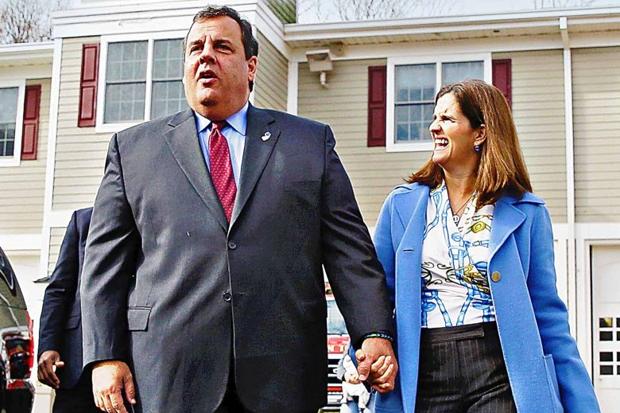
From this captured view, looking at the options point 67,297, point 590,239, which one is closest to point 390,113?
point 590,239

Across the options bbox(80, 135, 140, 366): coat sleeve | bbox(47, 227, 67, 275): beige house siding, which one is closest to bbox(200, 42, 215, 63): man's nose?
bbox(80, 135, 140, 366): coat sleeve

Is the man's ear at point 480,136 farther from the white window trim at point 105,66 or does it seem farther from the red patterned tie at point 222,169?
the white window trim at point 105,66

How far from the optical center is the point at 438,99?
381cm

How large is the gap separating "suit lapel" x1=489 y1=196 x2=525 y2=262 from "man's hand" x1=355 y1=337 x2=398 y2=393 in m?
0.47

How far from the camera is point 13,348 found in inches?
200

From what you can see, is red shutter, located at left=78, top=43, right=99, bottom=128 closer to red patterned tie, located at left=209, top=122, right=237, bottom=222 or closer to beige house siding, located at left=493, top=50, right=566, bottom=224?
beige house siding, located at left=493, top=50, right=566, bottom=224

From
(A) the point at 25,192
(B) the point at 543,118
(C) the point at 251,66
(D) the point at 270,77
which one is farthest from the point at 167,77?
(C) the point at 251,66

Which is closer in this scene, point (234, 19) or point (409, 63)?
point (234, 19)

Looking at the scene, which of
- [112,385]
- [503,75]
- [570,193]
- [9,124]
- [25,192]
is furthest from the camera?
[9,124]

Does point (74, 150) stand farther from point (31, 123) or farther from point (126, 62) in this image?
point (31, 123)

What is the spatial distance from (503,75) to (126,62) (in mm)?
5917

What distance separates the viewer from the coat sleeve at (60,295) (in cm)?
496

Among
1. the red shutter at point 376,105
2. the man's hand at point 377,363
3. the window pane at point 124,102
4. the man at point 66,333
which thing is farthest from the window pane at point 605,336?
the man's hand at point 377,363

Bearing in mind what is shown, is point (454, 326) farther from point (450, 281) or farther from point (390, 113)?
point (390, 113)
